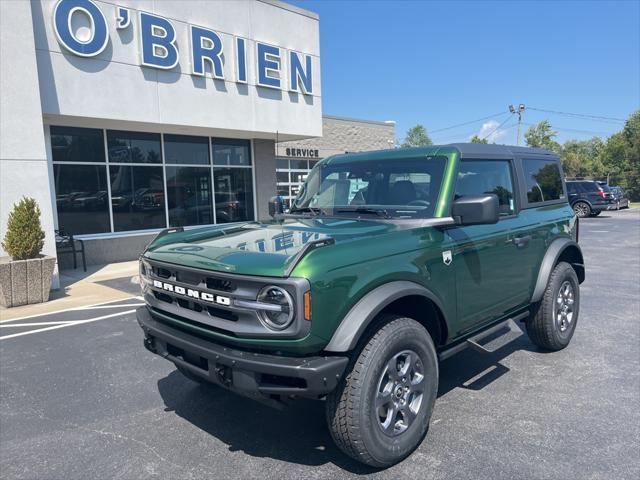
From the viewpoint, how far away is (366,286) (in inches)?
110

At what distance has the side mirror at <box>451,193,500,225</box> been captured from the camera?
3.26 metres

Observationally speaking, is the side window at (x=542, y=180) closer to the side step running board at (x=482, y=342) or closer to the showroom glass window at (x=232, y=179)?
the side step running board at (x=482, y=342)

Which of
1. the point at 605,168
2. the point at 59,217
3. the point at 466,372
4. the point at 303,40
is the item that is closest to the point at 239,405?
the point at 466,372

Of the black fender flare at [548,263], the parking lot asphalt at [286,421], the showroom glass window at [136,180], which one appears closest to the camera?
the parking lot asphalt at [286,421]

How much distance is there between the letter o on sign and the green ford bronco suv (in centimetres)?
796

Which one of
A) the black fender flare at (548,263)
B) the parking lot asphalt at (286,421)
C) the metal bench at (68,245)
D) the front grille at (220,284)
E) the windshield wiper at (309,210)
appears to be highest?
the windshield wiper at (309,210)

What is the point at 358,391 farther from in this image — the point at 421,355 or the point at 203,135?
the point at 203,135

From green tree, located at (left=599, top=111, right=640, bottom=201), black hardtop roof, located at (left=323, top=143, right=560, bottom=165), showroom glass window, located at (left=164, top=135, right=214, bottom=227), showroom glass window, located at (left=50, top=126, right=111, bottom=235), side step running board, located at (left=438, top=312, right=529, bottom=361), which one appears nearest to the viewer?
side step running board, located at (left=438, top=312, right=529, bottom=361)

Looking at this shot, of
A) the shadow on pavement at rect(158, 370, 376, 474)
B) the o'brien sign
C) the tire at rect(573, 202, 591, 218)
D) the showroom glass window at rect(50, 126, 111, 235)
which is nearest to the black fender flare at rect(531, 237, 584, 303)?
the shadow on pavement at rect(158, 370, 376, 474)

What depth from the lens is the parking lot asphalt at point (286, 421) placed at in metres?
2.99

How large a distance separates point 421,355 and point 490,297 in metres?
1.03

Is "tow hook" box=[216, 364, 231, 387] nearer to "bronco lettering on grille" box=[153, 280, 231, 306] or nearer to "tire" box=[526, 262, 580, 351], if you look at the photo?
"bronco lettering on grille" box=[153, 280, 231, 306]

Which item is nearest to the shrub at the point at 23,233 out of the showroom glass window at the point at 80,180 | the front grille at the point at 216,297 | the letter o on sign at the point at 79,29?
the showroom glass window at the point at 80,180

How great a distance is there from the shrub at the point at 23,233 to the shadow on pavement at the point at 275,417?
4950 mm
